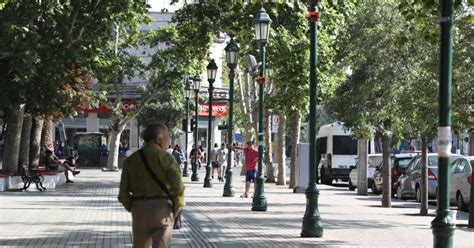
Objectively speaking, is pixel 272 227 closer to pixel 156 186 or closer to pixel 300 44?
pixel 156 186

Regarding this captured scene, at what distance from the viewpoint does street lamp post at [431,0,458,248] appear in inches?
356

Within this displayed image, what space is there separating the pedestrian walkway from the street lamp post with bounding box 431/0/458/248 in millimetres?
4714

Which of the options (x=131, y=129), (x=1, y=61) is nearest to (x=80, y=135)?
(x=131, y=129)

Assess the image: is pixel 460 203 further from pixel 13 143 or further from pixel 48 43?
pixel 13 143

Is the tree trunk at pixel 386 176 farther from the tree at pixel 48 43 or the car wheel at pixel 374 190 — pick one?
the tree at pixel 48 43

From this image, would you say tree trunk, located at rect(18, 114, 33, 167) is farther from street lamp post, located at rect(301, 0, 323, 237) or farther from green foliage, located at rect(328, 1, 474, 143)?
street lamp post, located at rect(301, 0, 323, 237)

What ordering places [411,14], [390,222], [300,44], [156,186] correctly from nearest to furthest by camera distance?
[156,186] < [411,14] < [390,222] < [300,44]

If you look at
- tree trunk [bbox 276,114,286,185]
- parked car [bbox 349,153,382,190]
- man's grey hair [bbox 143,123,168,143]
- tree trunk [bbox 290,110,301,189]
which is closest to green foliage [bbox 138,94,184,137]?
tree trunk [bbox 276,114,286,185]

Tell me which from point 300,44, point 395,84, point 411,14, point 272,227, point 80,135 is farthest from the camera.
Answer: point 80,135

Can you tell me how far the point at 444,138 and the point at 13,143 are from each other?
21328mm

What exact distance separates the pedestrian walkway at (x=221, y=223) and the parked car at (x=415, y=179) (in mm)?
726

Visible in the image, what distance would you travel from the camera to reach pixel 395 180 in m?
31.4

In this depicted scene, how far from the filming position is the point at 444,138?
905 cm

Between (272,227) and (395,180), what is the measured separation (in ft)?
50.6
